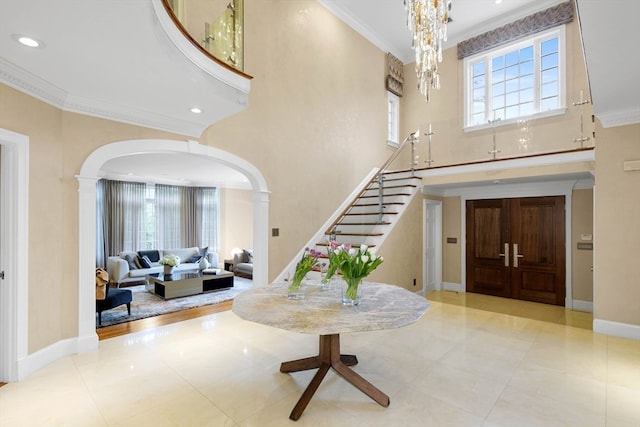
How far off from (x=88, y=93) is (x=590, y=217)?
7698 mm

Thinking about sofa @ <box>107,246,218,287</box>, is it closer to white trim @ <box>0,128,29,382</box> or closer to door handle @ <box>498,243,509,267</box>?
white trim @ <box>0,128,29,382</box>

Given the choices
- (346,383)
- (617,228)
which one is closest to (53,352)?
(346,383)

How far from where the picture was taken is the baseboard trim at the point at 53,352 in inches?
118

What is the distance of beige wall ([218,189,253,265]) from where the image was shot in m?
10.2

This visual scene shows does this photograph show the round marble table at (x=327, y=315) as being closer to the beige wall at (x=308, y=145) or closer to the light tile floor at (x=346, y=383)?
the light tile floor at (x=346, y=383)

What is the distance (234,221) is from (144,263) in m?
3.04

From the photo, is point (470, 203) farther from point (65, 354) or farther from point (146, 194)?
point (146, 194)

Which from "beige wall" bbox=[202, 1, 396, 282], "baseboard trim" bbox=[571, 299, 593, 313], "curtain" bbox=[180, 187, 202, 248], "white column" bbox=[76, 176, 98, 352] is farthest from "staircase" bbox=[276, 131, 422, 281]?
"curtain" bbox=[180, 187, 202, 248]

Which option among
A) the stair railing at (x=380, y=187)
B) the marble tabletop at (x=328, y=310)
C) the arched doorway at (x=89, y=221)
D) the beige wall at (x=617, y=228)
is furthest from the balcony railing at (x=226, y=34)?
the beige wall at (x=617, y=228)

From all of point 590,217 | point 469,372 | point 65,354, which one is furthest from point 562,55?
point 65,354

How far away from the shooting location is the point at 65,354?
3.43 m

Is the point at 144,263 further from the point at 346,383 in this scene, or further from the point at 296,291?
the point at 346,383

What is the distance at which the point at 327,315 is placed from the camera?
2.32m

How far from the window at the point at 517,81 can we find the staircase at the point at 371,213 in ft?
7.03
